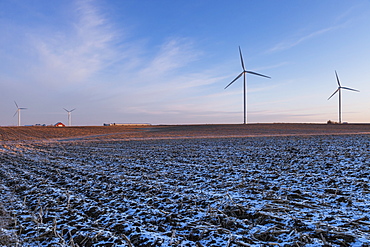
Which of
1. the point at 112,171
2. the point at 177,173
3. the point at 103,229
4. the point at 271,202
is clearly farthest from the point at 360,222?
the point at 112,171

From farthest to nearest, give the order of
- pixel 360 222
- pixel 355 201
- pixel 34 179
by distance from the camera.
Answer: pixel 34 179
pixel 355 201
pixel 360 222

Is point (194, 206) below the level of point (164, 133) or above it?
below

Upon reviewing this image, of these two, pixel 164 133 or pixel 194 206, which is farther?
pixel 164 133

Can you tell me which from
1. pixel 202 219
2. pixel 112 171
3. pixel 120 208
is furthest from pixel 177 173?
pixel 202 219

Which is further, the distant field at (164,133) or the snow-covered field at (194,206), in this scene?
the distant field at (164,133)

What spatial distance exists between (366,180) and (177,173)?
263 inches

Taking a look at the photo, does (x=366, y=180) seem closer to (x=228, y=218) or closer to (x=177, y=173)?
(x=228, y=218)

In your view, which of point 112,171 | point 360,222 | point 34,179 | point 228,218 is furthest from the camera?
point 112,171

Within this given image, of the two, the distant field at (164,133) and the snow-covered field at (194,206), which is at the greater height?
the distant field at (164,133)

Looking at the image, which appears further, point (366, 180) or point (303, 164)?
point (303, 164)

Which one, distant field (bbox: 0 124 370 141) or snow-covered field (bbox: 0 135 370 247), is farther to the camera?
distant field (bbox: 0 124 370 141)

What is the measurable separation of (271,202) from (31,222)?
230 inches

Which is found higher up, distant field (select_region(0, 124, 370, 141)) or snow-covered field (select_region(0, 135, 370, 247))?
distant field (select_region(0, 124, 370, 141))

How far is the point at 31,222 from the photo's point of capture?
6.11 meters
